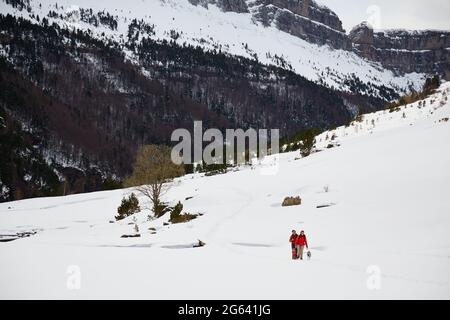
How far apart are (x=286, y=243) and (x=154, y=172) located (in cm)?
2255

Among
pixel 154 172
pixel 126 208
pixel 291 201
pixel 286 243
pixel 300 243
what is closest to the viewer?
pixel 300 243

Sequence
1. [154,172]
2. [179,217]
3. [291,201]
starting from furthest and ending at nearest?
1. [154,172]
2. [179,217]
3. [291,201]

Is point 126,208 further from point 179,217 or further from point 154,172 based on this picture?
point 179,217

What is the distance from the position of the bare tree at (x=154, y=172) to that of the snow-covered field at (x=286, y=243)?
7.97 feet

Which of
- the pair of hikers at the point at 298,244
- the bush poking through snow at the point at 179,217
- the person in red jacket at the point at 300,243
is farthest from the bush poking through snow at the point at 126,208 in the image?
the person in red jacket at the point at 300,243

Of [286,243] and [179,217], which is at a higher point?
[179,217]

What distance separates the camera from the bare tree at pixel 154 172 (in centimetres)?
4428

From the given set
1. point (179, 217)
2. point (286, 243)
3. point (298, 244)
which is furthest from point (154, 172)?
point (298, 244)

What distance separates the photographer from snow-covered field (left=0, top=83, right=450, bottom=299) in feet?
49.2

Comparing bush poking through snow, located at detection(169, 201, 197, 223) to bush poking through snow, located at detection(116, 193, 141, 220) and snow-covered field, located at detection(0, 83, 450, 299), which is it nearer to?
snow-covered field, located at detection(0, 83, 450, 299)

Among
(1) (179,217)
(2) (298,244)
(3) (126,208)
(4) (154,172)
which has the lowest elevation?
(2) (298,244)

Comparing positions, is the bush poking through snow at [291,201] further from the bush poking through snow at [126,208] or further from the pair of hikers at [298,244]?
the bush poking through snow at [126,208]

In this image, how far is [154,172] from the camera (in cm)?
4444
